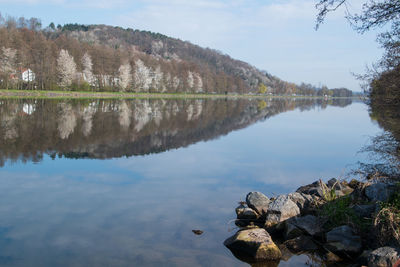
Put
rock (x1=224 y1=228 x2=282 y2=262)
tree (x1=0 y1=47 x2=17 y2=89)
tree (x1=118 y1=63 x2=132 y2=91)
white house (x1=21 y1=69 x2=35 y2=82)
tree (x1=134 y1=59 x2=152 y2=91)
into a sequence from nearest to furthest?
rock (x1=224 y1=228 x2=282 y2=262) → tree (x1=0 y1=47 x2=17 y2=89) → white house (x1=21 y1=69 x2=35 y2=82) → tree (x1=118 y1=63 x2=132 y2=91) → tree (x1=134 y1=59 x2=152 y2=91)

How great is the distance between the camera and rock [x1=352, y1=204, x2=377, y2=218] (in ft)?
30.4

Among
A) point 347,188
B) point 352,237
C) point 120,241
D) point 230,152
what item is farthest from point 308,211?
point 230,152

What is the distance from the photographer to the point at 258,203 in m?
10.9

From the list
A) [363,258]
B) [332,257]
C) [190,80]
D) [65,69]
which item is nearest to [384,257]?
[363,258]

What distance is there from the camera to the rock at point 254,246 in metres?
8.23

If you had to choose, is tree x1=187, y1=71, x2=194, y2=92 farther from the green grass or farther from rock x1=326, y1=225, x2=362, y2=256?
rock x1=326, y1=225, x2=362, y2=256

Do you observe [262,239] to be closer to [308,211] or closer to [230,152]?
[308,211]

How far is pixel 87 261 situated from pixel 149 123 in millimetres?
26393

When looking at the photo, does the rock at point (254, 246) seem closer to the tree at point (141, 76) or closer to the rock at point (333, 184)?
the rock at point (333, 184)

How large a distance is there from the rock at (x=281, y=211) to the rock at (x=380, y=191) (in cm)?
211

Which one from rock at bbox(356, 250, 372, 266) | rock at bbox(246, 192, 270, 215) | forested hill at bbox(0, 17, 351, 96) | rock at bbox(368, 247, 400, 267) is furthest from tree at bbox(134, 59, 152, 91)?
rock at bbox(368, 247, 400, 267)

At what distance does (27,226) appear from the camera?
30.4 feet

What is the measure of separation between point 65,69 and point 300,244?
73605 mm

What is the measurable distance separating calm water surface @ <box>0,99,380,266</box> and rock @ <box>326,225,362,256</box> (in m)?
0.86
